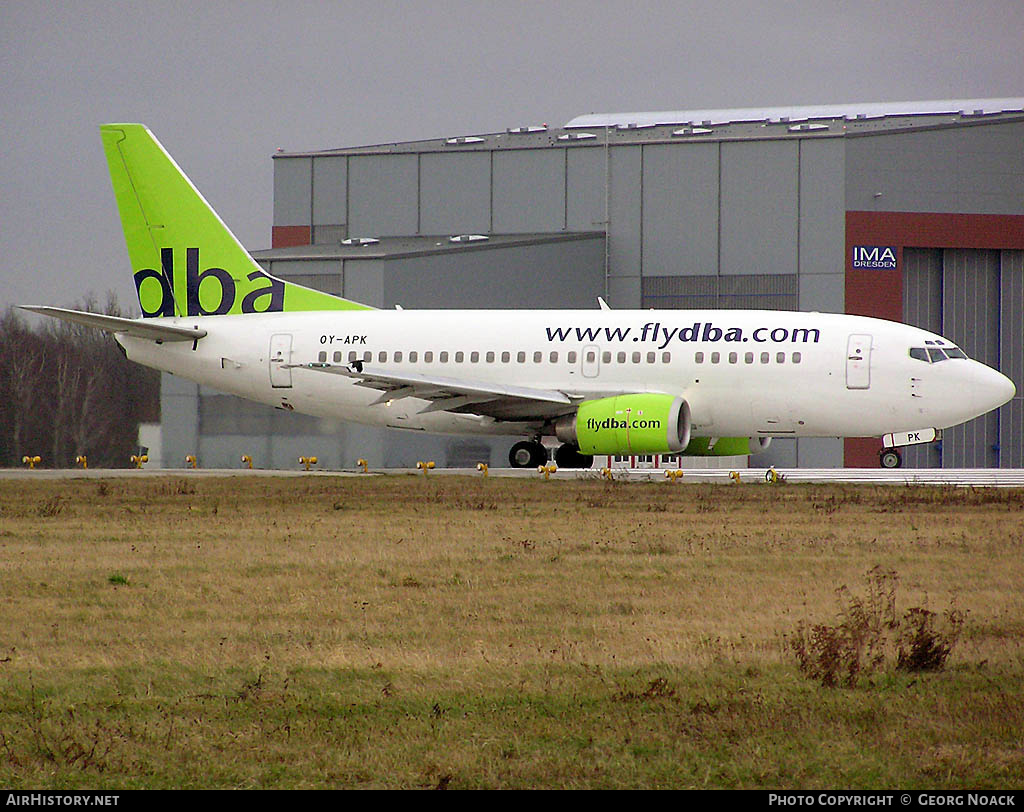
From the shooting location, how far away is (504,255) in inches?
1864

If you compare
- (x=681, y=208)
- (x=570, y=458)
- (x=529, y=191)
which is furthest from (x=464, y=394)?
(x=529, y=191)

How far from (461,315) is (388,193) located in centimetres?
Answer: 2457

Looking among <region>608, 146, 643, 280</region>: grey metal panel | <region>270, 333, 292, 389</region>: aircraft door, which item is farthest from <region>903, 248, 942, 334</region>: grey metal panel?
<region>270, 333, 292, 389</region>: aircraft door

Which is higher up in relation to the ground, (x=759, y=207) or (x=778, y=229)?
(x=759, y=207)

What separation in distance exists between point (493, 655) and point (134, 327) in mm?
23443

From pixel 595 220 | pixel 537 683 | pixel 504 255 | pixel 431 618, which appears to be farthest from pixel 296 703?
pixel 595 220

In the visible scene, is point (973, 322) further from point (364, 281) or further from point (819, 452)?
point (364, 281)

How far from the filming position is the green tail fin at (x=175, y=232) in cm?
3331

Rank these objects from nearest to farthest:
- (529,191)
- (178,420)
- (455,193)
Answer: (178,420), (529,191), (455,193)

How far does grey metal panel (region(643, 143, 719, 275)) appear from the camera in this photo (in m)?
51.8

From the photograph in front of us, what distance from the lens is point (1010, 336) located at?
52.2 meters

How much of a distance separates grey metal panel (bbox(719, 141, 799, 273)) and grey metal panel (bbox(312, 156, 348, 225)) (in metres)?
15.1
